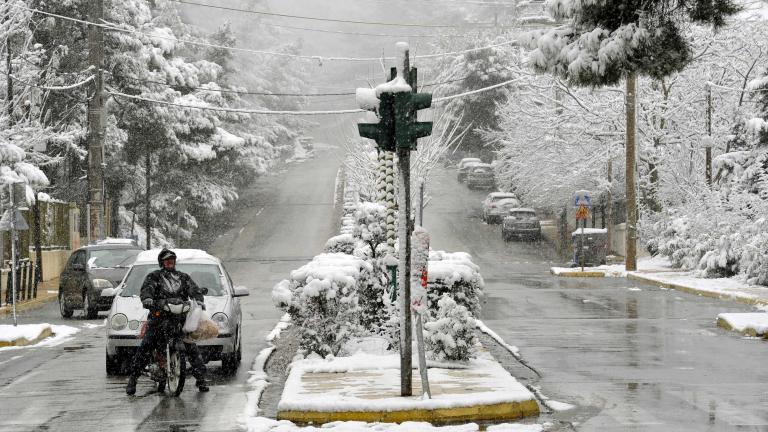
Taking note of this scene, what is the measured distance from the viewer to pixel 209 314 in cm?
1557

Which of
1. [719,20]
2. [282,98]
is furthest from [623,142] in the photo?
[282,98]

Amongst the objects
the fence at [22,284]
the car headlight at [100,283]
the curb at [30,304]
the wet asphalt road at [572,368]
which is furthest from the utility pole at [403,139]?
the fence at [22,284]

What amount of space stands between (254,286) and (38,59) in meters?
17.4

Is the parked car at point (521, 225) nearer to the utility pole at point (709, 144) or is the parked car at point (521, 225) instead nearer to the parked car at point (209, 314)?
the utility pole at point (709, 144)

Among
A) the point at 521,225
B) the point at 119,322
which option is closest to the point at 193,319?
the point at 119,322

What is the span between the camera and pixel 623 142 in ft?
168

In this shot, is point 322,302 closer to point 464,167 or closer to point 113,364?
point 113,364

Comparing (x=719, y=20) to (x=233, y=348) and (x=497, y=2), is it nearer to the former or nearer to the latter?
(x=233, y=348)

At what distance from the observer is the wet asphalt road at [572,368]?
11828 mm

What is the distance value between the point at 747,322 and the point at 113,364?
11110mm

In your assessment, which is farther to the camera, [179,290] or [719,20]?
[719,20]

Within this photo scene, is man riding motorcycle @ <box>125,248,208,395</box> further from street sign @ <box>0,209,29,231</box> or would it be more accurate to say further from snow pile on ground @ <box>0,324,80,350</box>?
street sign @ <box>0,209,29,231</box>

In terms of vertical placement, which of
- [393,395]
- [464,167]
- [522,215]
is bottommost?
[393,395]

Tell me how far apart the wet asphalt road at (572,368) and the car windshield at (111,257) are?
1.54 meters
